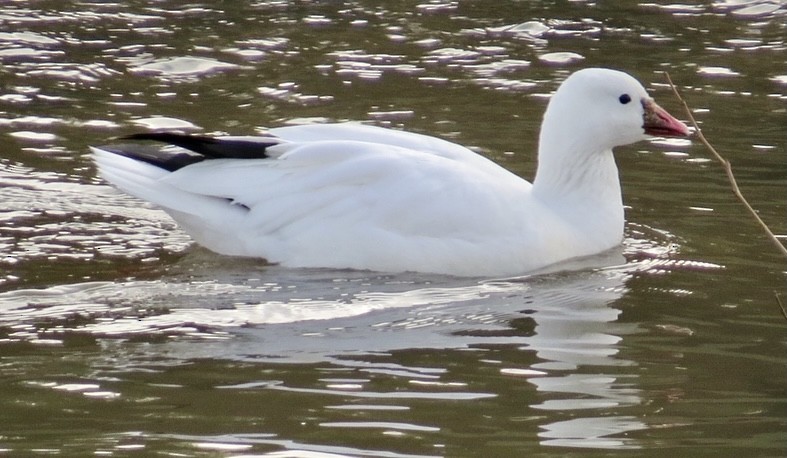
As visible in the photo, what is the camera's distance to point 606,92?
796 cm

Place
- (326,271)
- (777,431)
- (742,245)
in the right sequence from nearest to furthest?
(777,431)
(326,271)
(742,245)

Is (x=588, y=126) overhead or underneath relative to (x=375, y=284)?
overhead

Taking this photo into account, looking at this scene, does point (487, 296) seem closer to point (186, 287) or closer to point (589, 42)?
point (186, 287)

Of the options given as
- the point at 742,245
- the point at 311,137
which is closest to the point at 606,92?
the point at 742,245

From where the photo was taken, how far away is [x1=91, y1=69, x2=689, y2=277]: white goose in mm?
7441

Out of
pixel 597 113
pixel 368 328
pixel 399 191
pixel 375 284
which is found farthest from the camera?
pixel 597 113

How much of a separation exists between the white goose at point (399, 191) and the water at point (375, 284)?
0.14m

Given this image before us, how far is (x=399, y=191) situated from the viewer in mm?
7492

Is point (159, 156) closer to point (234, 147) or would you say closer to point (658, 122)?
point (234, 147)

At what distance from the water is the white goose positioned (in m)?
0.14

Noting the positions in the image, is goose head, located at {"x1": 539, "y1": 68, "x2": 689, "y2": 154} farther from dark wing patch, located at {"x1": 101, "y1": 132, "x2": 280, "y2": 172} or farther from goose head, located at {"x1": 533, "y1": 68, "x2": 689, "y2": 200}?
dark wing patch, located at {"x1": 101, "y1": 132, "x2": 280, "y2": 172}

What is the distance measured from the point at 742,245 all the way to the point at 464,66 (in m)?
4.16

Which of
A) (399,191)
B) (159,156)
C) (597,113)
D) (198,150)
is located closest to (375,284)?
(399,191)

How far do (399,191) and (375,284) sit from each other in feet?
1.73
